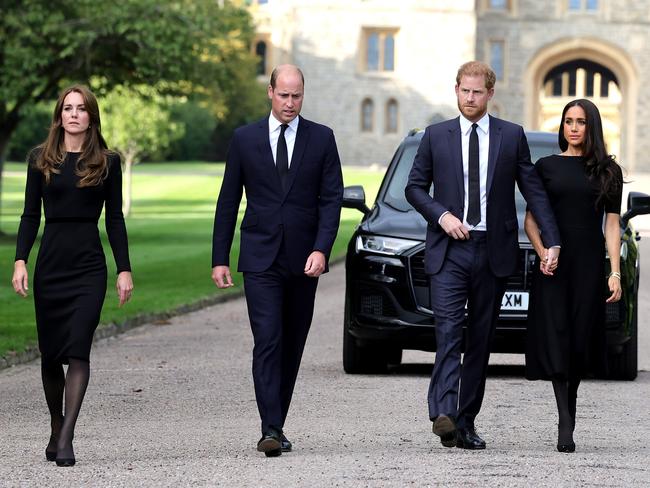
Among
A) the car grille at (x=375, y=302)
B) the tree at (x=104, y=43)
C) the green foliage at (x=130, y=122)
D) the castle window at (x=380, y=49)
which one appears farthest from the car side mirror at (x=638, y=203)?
the castle window at (x=380, y=49)

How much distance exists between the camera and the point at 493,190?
317 inches

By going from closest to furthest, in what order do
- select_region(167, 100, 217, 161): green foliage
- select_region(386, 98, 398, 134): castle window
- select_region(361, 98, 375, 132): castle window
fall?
1. select_region(386, 98, 398, 134): castle window
2. select_region(361, 98, 375, 132): castle window
3. select_region(167, 100, 217, 161): green foliage

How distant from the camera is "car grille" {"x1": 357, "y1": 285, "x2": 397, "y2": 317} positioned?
1118 centimetres

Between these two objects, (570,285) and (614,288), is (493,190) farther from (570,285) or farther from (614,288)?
(614,288)

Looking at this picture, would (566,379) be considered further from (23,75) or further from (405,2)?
(405,2)

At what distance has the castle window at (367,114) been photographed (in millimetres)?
87250

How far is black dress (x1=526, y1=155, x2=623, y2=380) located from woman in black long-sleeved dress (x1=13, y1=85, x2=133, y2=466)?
2.05 meters

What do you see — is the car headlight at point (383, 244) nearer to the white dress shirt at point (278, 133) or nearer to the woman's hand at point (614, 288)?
the woman's hand at point (614, 288)

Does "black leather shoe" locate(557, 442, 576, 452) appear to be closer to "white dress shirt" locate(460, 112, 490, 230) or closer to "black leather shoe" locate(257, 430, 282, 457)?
"white dress shirt" locate(460, 112, 490, 230)

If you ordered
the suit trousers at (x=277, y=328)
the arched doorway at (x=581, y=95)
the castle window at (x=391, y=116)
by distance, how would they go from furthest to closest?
the arched doorway at (x=581, y=95) → the castle window at (x=391, y=116) → the suit trousers at (x=277, y=328)

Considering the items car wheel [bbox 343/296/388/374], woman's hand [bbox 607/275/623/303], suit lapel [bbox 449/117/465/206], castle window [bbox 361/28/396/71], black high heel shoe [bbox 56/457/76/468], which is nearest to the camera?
black high heel shoe [bbox 56/457/76/468]

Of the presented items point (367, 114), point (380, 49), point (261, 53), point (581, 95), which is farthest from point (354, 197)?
point (261, 53)

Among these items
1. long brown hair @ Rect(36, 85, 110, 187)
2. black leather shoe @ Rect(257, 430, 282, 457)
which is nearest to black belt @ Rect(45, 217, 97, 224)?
long brown hair @ Rect(36, 85, 110, 187)

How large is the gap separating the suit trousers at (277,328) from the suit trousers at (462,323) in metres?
0.64
